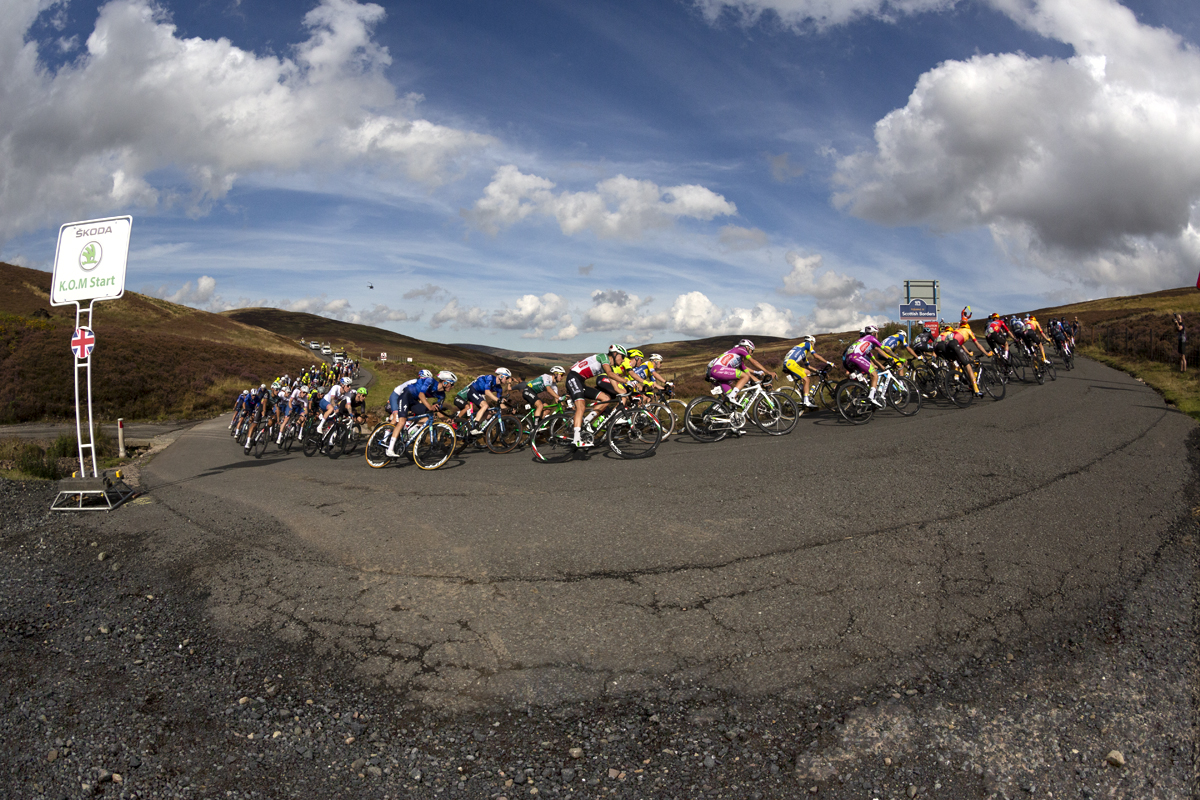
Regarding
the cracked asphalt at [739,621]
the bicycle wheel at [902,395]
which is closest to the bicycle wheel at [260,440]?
the cracked asphalt at [739,621]

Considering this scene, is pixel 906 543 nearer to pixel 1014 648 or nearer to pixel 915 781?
pixel 1014 648

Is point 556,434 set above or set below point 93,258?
below

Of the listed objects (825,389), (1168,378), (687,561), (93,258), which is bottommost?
(687,561)

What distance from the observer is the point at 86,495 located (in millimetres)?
9180

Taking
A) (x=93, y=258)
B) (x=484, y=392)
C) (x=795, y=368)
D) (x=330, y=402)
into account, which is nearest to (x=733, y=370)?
(x=795, y=368)

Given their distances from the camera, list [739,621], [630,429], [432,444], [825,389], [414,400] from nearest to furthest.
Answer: [739,621], [630,429], [432,444], [414,400], [825,389]

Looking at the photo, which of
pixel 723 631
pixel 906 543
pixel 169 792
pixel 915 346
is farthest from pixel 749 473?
pixel 915 346

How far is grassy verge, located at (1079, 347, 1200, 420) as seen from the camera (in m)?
14.8

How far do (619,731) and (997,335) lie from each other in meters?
19.9

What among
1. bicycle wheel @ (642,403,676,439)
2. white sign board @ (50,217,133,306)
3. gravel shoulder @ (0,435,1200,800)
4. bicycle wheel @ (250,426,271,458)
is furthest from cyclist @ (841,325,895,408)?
bicycle wheel @ (250,426,271,458)

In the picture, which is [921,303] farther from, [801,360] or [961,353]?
[801,360]

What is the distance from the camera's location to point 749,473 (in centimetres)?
Answer: 908

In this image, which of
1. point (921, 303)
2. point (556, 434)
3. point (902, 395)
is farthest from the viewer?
point (921, 303)

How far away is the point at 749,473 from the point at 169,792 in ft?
24.4
